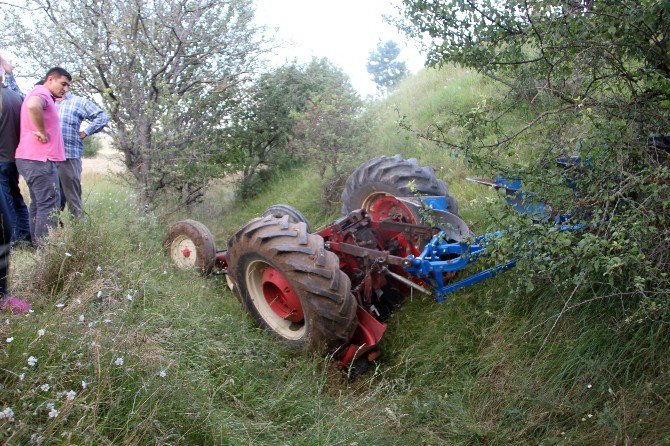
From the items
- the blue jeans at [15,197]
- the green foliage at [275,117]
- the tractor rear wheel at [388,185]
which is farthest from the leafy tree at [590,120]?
the green foliage at [275,117]

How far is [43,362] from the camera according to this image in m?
2.71

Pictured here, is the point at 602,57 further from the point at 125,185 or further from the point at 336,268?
the point at 125,185

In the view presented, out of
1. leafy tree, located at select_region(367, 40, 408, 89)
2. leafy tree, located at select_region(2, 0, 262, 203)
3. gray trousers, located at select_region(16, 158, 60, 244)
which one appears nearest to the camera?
gray trousers, located at select_region(16, 158, 60, 244)

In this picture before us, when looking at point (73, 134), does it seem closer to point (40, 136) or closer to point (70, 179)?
point (70, 179)

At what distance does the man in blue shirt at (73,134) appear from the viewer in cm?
631

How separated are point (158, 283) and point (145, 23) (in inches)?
188

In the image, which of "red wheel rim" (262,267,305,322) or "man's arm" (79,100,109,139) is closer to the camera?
"red wheel rim" (262,267,305,322)

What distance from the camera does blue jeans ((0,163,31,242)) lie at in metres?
5.93

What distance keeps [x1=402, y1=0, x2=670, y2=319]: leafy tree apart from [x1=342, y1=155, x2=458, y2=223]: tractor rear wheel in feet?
5.94

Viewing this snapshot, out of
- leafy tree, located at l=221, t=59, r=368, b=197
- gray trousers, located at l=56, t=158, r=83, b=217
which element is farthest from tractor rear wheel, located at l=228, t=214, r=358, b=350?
leafy tree, located at l=221, t=59, r=368, b=197

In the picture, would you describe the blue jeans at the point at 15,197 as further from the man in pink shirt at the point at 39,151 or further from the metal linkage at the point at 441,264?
the metal linkage at the point at 441,264

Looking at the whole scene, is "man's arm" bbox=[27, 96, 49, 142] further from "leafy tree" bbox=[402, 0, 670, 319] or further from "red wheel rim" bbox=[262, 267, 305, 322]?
"leafy tree" bbox=[402, 0, 670, 319]

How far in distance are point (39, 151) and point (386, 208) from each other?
11.1ft

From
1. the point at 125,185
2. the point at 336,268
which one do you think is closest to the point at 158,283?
the point at 336,268
